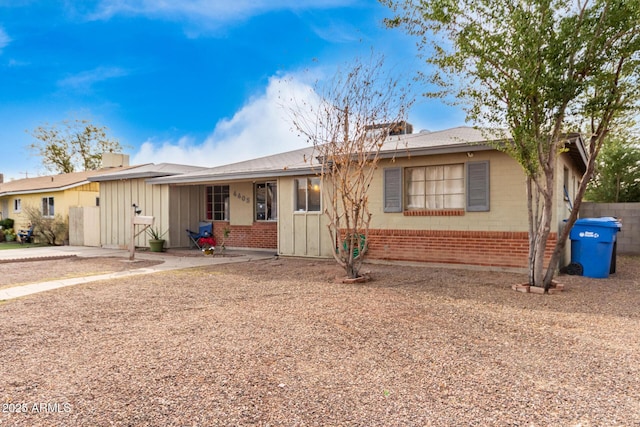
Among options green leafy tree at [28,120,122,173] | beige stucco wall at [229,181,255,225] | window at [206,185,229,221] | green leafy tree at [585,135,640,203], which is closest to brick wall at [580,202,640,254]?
green leafy tree at [585,135,640,203]

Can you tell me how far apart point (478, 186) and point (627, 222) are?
310 inches

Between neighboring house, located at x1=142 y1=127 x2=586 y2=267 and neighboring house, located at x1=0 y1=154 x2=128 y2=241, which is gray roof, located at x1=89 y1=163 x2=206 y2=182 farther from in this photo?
neighboring house, located at x1=0 y1=154 x2=128 y2=241

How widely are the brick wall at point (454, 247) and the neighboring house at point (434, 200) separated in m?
0.02

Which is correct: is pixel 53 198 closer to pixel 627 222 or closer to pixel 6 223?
pixel 6 223

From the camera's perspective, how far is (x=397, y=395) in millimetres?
2932

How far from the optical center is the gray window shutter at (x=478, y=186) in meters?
8.67

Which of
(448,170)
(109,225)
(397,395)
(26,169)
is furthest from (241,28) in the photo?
(26,169)

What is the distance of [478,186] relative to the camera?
344 inches

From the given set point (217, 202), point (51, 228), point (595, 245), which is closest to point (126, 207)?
point (217, 202)

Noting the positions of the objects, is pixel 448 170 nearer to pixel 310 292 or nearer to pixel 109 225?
pixel 310 292

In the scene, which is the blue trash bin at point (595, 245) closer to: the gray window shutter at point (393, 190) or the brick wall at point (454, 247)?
the brick wall at point (454, 247)

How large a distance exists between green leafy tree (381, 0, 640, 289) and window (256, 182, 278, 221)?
737cm

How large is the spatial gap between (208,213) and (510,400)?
43.6 feet

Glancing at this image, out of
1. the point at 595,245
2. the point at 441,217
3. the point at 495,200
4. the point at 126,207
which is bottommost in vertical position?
the point at 595,245
